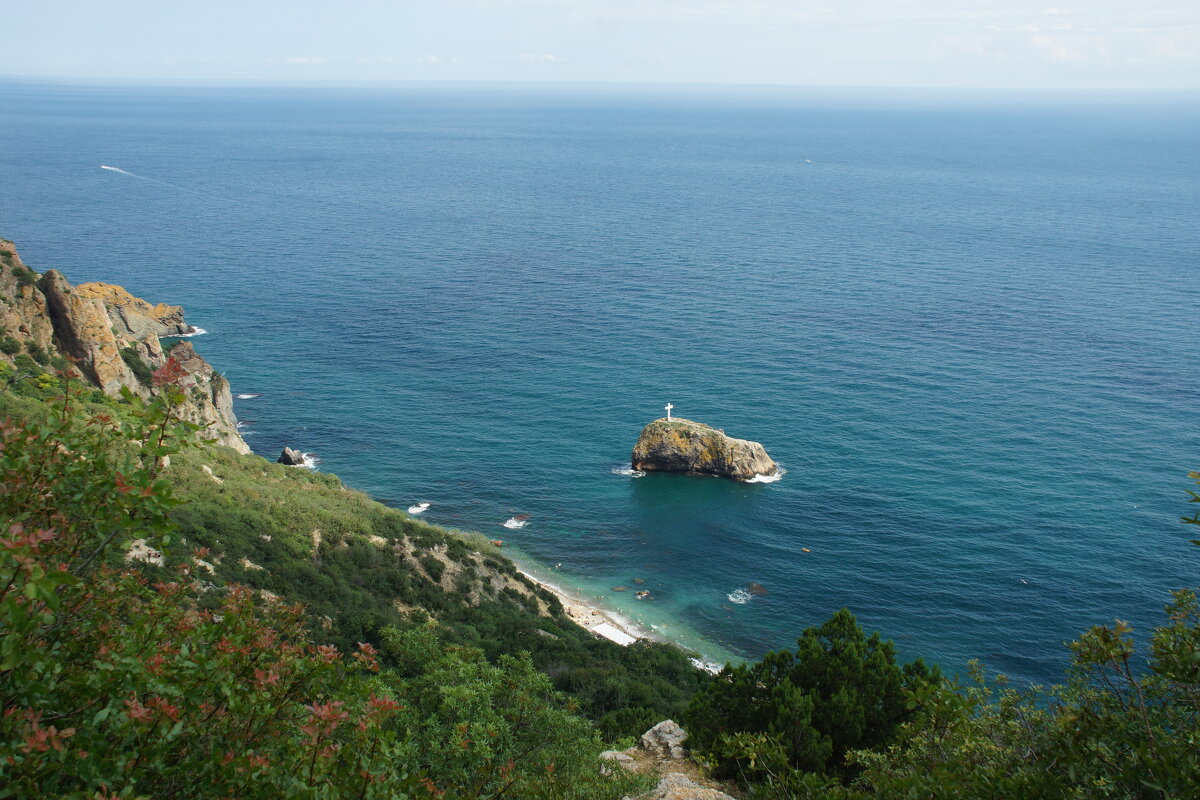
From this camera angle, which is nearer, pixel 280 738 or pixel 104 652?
pixel 104 652

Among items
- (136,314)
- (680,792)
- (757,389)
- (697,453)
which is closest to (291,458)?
(136,314)

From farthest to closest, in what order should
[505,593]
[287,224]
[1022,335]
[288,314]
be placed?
[287,224] → [288,314] → [1022,335] → [505,593]

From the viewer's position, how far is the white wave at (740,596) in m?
56.6

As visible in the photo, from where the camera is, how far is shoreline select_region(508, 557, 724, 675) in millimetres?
50375

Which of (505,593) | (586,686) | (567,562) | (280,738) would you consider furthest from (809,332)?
(280,738)

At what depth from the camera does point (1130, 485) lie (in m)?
67.6

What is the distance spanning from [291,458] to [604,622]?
107ft

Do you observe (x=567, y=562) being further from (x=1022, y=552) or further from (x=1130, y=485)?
(x=1130, y=485)

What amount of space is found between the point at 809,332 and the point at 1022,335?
24.7 metres

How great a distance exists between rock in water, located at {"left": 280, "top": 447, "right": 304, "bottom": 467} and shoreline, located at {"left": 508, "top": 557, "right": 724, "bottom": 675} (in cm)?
2520

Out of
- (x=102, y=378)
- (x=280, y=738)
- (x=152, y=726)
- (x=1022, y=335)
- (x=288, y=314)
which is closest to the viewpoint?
(x=152, y=726)

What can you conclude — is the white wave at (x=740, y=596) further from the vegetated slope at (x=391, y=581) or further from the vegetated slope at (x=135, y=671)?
the vegetated slope at (x=135, y=671)

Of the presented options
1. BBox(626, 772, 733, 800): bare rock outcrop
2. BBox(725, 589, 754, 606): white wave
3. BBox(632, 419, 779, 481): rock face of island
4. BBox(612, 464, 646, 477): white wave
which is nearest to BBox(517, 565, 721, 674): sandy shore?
BBox(725, 589, 754, 606): white wave

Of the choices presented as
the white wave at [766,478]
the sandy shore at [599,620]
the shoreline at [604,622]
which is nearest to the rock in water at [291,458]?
the shoreline at [604,622]
